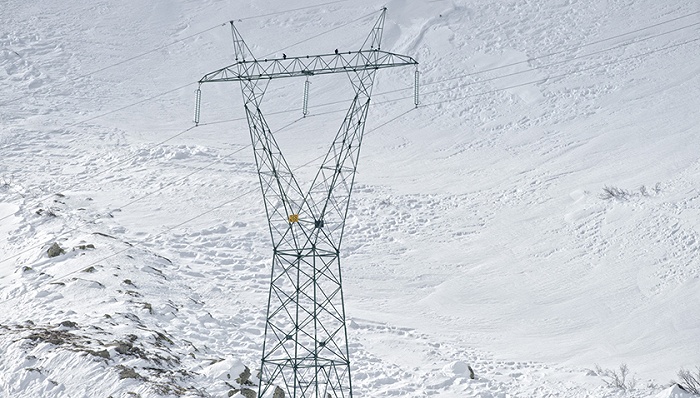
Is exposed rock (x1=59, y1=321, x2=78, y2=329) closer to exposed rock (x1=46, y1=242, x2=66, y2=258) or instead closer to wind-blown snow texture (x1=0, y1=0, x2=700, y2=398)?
wind-blown snow texture (x1=0, y1=0, x2=700, y2=398)

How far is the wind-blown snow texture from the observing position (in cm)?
2975

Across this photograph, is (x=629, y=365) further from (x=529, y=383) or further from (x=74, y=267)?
(x=74, y=267)

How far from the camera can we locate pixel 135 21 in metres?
71.8

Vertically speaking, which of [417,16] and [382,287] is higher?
[417,16]

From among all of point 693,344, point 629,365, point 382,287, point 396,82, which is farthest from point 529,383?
point 396,82

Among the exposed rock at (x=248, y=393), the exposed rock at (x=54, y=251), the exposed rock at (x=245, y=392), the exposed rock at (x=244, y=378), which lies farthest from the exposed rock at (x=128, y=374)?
the exposed rock at (x=54, y=251)

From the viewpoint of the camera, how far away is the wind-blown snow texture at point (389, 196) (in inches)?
1171

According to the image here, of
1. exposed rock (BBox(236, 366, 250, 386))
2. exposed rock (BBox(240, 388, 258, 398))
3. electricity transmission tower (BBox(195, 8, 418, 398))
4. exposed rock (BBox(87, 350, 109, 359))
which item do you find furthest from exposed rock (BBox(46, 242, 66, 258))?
exposed rock (BBox(240, 388, 258, 398))

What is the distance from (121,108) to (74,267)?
2764cm

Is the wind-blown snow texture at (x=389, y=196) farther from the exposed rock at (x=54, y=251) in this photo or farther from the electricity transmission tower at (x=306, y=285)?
the electricity transmission tower at (x=306, y=285)

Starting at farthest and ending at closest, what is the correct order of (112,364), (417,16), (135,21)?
(135,21)
(417,16)
(112,364)

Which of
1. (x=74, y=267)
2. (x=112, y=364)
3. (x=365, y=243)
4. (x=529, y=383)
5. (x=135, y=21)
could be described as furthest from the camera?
(x=135, y=21)

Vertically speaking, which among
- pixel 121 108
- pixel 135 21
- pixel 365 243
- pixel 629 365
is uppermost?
pixel 135 21

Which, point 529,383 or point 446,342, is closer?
point 529,383
